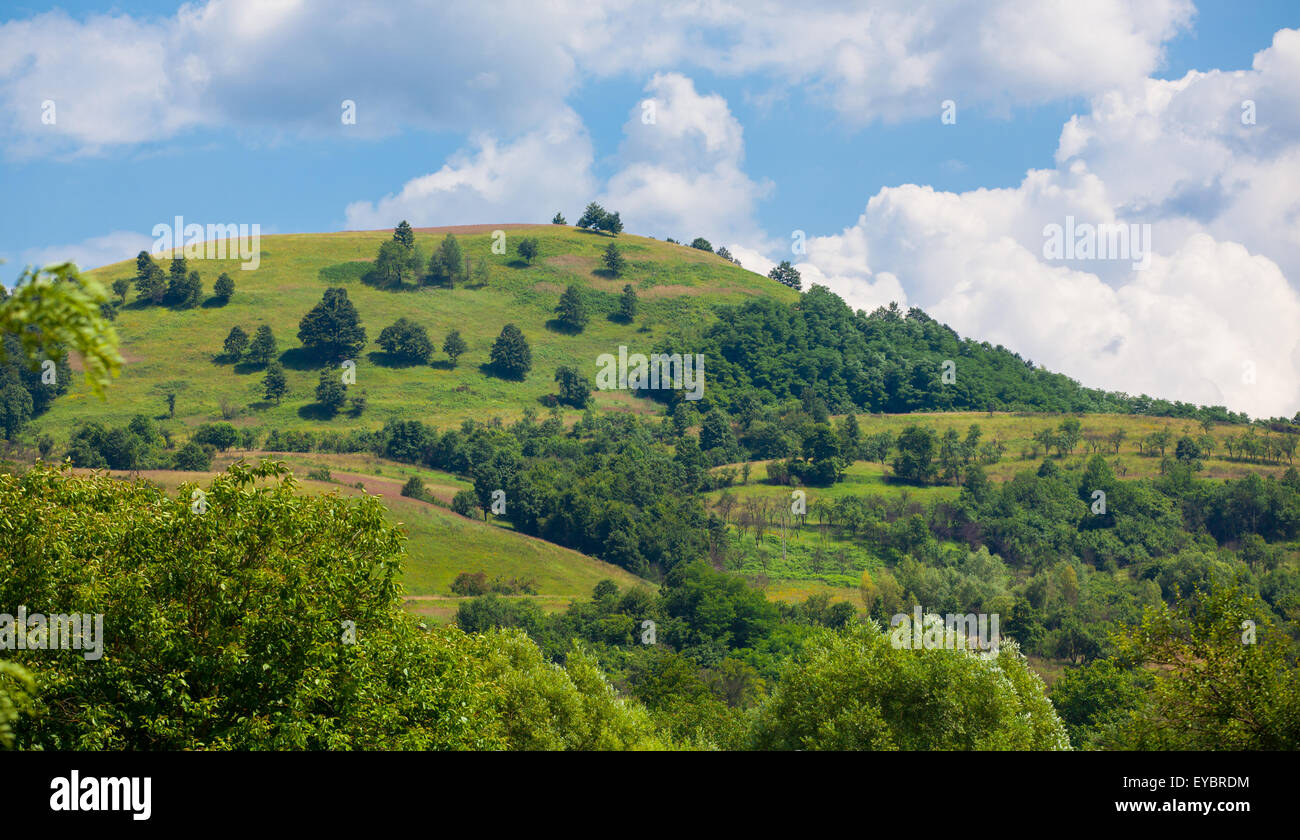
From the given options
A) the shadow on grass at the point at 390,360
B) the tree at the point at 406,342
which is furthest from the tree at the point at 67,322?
the tree at the point at 406,342

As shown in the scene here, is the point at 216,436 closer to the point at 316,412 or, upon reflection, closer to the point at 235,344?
the point at 316,412

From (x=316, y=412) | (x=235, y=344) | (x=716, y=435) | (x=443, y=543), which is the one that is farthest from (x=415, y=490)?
(x=716, y=435)

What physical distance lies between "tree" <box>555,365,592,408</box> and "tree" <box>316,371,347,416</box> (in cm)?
4108

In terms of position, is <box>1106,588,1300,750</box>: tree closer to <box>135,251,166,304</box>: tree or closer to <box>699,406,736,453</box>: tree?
<box>699,406,736,453</box>: tree

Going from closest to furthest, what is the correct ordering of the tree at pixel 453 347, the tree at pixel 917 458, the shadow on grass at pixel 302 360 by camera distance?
the tree at pixel 917 458, the shadow on grass at pixel 302 360, the tree at pixel 453 347

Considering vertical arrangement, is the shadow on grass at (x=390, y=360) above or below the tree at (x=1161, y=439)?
above

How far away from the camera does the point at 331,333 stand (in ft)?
620

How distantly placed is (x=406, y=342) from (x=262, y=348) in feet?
83.4

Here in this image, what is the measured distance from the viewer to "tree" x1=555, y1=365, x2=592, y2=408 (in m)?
195

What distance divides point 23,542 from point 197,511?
175 inches

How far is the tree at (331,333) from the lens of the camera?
18875 cm

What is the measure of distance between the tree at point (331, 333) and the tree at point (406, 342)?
15.4 ft
